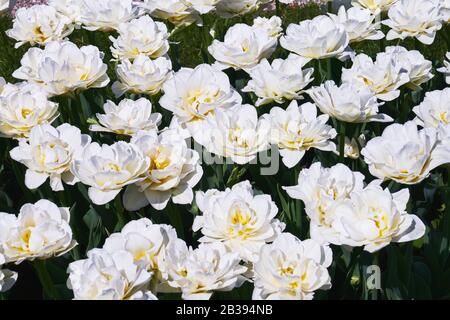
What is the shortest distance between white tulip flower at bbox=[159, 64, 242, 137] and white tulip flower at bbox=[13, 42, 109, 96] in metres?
0.32

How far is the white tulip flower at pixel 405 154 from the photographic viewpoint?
6.55 ft

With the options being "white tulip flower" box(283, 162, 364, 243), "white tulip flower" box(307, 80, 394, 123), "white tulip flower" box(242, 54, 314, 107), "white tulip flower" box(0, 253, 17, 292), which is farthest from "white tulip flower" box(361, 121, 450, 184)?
"white tulip flower" box(0, 253, 17, 292)

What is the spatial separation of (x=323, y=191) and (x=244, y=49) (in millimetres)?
1002

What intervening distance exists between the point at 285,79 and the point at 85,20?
1.07m

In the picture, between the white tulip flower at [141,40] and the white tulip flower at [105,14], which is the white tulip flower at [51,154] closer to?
the white tulip flower at [141,40]

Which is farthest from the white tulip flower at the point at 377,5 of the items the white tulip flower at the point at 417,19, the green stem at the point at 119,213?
the green stem at the point at 119,213

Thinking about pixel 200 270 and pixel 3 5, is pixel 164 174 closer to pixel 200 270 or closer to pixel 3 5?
pixel 200 270

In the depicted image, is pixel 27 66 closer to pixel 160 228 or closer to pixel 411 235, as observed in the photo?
pixel 160 228

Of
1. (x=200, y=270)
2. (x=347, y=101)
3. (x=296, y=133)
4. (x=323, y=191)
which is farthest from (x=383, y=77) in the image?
(x=200, y=270)

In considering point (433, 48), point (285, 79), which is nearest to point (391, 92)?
point (285, 79)

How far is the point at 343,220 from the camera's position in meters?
1.83

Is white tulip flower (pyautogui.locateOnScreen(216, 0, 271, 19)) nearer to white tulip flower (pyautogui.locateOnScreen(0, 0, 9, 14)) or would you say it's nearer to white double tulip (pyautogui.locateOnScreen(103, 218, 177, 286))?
white tulip flower (pyautogui.locateOnScreen(0, 0, 9, 14))

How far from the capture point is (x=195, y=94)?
2.49 meters

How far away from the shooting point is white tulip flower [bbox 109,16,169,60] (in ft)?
9.59
